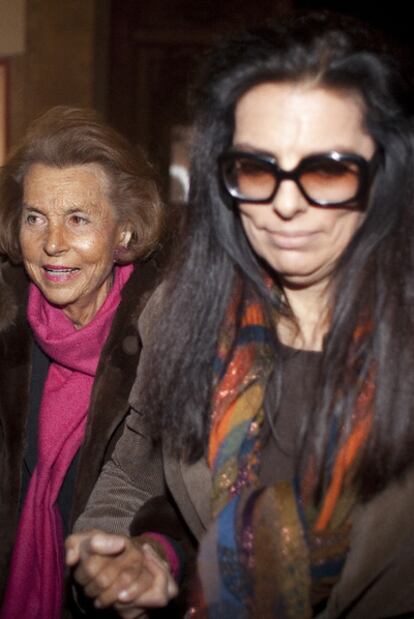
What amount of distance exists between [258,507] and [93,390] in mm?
849

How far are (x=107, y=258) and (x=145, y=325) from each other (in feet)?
1.96

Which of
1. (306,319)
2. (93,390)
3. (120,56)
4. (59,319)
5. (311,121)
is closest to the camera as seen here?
(311,121)

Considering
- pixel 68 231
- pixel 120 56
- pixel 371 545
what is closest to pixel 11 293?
pixel 68 231

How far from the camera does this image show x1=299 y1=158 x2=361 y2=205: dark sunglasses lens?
1.31m

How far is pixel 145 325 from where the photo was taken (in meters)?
1.73

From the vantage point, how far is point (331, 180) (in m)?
1.31

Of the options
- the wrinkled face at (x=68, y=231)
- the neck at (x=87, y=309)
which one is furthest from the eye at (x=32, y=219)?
the neck at (x=87, y=309)

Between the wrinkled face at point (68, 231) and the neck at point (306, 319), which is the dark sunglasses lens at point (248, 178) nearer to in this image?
the neck at point (306, 319)

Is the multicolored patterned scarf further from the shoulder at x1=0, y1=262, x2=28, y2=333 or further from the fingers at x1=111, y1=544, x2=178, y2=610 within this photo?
the shoulder at x1=0, y1=262, x2=28, y2=333

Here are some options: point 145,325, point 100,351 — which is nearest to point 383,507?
point 145,325

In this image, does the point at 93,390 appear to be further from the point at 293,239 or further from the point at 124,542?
the point at 293,239

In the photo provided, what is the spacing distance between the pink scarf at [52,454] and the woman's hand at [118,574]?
79 centimetres

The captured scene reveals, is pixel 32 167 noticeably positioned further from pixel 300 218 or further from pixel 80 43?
pixel 80 43

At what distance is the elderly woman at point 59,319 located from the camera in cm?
222
